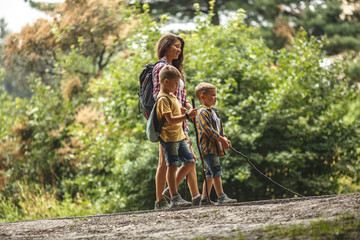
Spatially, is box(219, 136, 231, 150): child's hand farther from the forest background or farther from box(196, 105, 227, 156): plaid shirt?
the forest background

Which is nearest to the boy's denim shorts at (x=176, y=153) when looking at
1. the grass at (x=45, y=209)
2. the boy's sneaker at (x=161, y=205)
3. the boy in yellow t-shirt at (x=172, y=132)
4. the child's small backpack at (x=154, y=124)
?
the boy in yellow t-shirt at (x=172, y=132)

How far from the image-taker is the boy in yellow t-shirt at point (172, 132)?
13.4ft

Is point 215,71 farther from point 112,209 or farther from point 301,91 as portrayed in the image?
point 112,209

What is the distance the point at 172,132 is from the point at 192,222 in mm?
1005

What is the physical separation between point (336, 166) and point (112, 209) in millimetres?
4099

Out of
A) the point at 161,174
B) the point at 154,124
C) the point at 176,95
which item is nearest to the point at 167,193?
the point at 161,174

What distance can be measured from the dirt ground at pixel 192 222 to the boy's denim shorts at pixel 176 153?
1.44 ft

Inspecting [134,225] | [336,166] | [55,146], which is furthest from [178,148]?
[55,146]

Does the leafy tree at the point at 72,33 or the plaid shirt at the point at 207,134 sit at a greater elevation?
the leafy tree at the point at 72,33

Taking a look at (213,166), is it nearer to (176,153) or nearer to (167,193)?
(176,153)

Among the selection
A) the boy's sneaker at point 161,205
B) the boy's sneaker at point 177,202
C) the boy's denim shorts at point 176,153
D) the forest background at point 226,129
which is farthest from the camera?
the forest background at point 226,129

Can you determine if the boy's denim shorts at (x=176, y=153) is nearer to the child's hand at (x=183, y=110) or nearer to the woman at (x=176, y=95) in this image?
the woman at (x=176, y=95)

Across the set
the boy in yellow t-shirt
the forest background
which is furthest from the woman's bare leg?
the forest background

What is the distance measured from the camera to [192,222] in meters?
3.43
